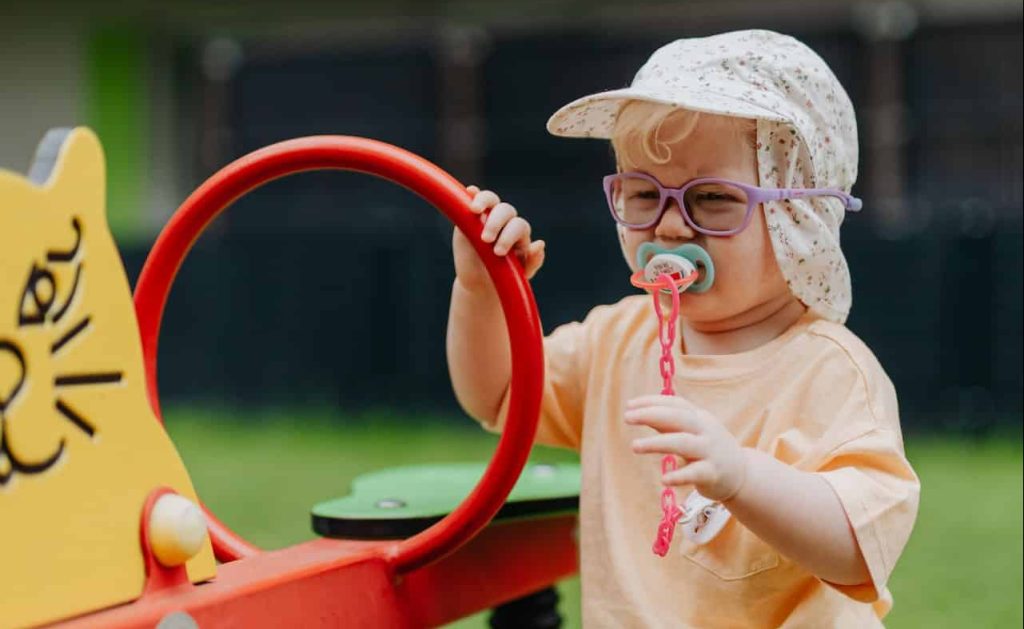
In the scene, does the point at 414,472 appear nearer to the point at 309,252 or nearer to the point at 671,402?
the point at 671,402

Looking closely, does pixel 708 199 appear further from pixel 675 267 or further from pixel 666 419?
pixel 666 419

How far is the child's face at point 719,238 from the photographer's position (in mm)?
1195

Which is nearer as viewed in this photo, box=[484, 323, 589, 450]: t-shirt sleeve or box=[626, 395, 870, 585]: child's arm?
box=[626, 395, 870, 585]: child's arm

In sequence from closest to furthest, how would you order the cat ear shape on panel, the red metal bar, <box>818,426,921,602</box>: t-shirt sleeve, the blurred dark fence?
the cat ear shape on panel → the red metal bar → <box>818,426,921,602</box>: t-shirt sleeve → the blurred dark fence

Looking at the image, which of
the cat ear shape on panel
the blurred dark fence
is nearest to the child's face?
the cat ear shape on panel

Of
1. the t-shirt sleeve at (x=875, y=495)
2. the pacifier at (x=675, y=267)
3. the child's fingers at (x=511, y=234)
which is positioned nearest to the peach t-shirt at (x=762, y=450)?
the t-shirt sleeve at (x=875, y=495)

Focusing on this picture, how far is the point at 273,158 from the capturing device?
1.25 metres

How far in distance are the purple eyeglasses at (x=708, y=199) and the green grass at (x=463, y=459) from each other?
126 centimetres

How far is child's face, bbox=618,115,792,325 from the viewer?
1195mm

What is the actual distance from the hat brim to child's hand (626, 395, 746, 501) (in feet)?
0.89

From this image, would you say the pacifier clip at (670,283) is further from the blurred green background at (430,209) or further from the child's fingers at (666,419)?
the blurred green background at (430,209)

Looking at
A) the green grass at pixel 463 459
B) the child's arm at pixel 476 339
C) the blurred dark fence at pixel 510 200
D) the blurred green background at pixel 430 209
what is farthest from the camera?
the blurred dark fence at pixel 510 200

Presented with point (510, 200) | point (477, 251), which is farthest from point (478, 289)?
point (510, 200)

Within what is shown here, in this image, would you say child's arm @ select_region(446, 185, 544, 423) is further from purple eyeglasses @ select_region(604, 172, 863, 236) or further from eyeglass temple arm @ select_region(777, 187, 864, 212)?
eyeglass temple arm @ select_region(777, 187, 864, 212)
